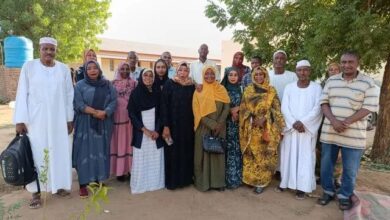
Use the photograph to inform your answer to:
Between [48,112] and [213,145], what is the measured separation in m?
2.10

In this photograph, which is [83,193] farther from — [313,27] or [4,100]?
[4,100]

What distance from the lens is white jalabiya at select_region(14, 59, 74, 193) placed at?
384 cm

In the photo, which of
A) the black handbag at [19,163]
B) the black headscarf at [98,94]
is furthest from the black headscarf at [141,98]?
the black handbag at [19,163]

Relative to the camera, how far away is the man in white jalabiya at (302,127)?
13.7 feet

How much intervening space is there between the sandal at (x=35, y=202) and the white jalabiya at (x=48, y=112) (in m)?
0.10

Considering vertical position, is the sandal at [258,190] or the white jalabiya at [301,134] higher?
the white jalabiya at [301,134]

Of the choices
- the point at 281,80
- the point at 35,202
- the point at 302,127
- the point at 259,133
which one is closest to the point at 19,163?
the point at 35,202

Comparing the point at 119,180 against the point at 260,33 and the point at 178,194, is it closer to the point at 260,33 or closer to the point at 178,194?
the point at 178,194

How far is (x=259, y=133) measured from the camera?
14.4 feet

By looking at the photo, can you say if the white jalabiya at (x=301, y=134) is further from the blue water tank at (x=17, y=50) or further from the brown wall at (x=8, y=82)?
the brown wall at (x=8, y=82)

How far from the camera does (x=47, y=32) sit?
1571cm

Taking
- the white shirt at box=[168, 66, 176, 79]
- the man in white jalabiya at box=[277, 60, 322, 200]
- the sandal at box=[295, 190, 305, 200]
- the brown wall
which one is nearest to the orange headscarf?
the man in white jalabiya at box=[277, 60, 322, 200]

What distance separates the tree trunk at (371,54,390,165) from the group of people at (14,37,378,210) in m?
2.29

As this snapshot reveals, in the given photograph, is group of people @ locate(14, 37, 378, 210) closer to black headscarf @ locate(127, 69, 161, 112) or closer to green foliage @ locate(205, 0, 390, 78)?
black headscarf @ locate(127, 69, 161, 112)
